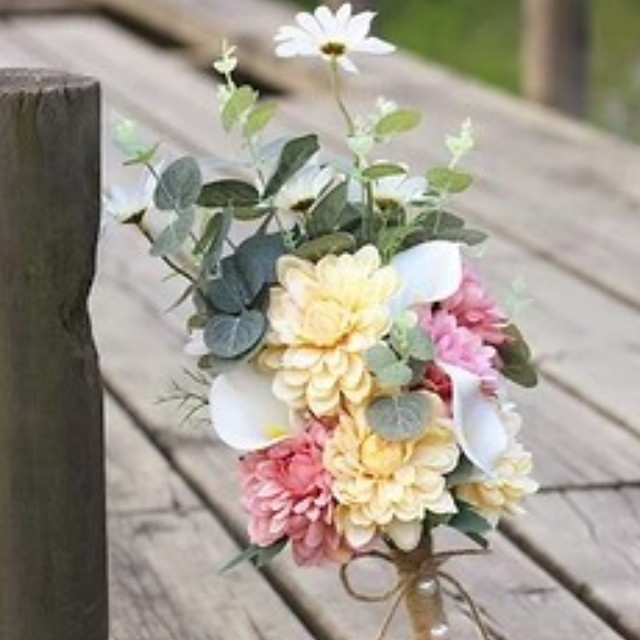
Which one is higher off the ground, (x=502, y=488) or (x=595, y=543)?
(x=502, y=488)

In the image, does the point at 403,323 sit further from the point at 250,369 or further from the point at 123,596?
the point at 123,596

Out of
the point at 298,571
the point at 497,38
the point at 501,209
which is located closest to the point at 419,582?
the point at 298,571

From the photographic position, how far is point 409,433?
6.06 feet

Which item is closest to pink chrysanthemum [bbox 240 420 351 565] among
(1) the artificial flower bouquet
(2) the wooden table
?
(1) the artificial flower bouquet

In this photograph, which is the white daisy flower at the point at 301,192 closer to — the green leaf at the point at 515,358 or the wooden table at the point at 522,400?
the green leaf at the point at 515,358

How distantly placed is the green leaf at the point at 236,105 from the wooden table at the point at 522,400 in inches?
27.7

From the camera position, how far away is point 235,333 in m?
1.91

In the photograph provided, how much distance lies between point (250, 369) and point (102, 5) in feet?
17.8

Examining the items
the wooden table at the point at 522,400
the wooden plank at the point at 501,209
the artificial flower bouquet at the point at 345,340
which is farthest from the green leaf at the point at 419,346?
the wooden plank at the point at 501,209

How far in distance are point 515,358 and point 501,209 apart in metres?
2.57

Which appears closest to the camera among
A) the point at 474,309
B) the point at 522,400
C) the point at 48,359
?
the point at 474,309

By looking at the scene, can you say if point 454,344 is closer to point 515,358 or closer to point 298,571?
point 515,358

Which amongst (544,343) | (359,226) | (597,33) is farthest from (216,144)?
(597,33)

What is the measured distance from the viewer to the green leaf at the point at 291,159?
1956mm
